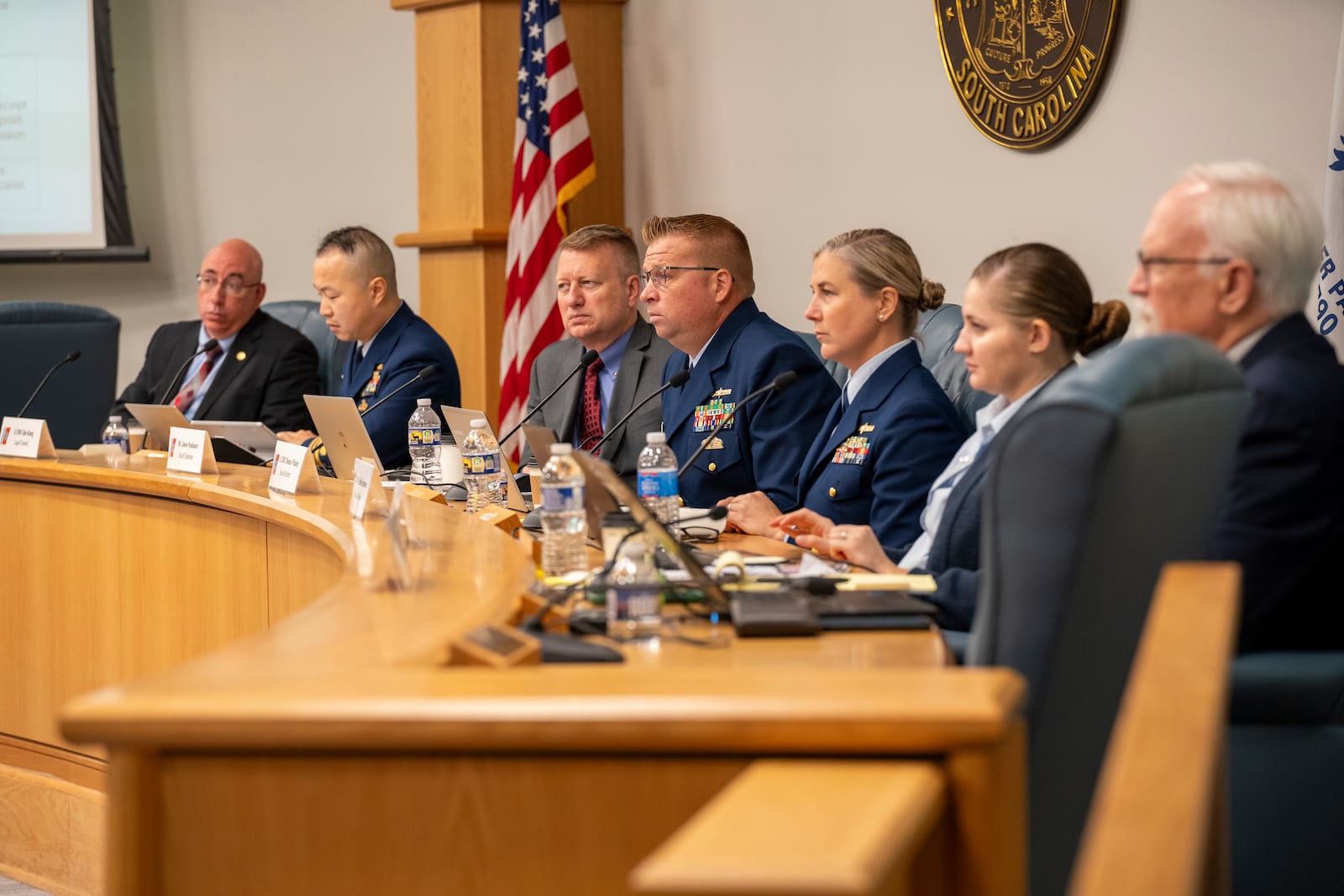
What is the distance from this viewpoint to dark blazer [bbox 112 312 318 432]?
4.72m

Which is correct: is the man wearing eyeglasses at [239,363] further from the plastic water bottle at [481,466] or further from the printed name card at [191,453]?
the plastic water bottle at [481,466]

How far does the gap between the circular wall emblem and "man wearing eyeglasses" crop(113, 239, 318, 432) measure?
2369mm

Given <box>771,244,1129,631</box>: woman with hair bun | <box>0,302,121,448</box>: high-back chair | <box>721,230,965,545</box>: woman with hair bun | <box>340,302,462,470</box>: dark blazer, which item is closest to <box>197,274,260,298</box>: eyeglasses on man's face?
<box>0,302,121,448</box>: high-back chair

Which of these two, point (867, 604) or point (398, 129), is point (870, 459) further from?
point (398, 129)

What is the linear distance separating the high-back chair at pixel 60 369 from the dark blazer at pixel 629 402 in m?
2.03

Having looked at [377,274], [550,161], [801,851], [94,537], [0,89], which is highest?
[0,89]

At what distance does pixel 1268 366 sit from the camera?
178 cm

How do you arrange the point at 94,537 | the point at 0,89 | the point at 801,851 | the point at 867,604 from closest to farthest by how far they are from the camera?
1. the point at 801,851
2. the point at 867,604
3. the point at 94,537
4. the point at 0,89

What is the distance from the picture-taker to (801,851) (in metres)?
0.87

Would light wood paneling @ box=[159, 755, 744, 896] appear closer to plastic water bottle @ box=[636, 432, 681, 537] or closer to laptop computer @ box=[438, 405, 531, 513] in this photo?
plastic water bottle @ box=[636, 432, 681, 537]

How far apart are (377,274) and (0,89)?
9.19 feet

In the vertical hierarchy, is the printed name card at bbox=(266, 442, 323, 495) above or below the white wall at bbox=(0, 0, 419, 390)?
below

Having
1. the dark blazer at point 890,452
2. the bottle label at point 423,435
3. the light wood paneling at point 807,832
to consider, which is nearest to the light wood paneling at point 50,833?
the bottle label at point 423,435

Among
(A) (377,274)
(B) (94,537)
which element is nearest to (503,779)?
(B) (94,537)
